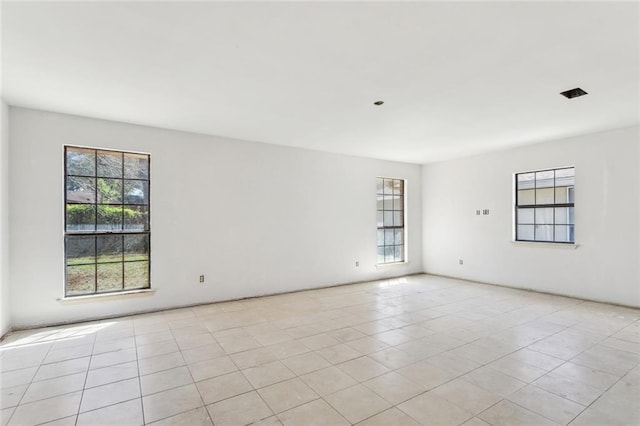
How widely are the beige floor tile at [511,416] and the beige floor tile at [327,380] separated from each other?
36.8 inches

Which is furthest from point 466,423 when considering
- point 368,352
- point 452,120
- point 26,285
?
point 26,285

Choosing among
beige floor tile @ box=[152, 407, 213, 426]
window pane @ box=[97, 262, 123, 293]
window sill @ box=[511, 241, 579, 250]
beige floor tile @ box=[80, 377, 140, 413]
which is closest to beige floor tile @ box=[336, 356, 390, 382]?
beige floor tile @ box=[152, 407, 213, 426]

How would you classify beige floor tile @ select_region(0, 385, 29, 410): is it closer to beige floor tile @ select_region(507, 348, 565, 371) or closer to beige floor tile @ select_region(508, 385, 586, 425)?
beige floor tile @ select_region(508, 385, 586, 425)

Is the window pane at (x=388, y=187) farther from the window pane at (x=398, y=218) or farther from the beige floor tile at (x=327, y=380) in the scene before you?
the beige floor tile at (x=327, y=380)

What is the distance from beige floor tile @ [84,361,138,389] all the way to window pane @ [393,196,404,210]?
5.59m

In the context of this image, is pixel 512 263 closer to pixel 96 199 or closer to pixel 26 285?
pixel 96 199

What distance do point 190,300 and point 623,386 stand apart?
4.72 metres

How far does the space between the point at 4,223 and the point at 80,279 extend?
99 cm

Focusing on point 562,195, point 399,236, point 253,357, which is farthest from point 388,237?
point 253,357

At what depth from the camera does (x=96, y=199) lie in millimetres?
4070

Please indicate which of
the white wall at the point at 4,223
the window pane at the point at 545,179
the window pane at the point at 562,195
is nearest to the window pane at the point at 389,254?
the window pane at the point at 545,179

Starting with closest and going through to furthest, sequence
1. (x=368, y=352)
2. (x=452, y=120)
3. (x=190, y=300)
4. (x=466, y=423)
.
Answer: (x=466, y=423)
(x=368, y=352)
(x=452, y=120)
(x=190, y=300)

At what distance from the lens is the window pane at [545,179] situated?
17.8 ft

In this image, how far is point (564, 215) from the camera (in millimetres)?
5262
